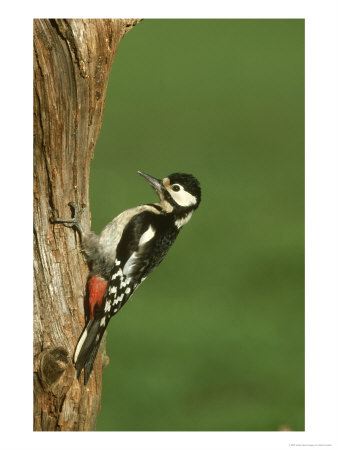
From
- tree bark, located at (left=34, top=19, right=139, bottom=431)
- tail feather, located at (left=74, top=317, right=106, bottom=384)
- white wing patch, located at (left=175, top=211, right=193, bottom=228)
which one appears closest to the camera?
tree bark, located at (left=34, top=19, right=139, bottom=431)

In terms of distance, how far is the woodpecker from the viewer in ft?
9.45

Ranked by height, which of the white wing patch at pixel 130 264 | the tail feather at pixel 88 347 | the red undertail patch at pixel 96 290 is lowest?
the tail feather at pixel 88 347

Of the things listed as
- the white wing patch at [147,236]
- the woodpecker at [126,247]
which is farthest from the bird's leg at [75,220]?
the white wing patch at [147,236]

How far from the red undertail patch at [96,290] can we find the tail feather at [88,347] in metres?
0.05

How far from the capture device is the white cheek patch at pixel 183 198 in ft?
10.1

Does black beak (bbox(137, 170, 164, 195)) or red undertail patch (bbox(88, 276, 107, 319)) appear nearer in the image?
red undertail patch (bbox(88, 276, 107, 319))

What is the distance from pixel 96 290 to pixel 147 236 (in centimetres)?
37

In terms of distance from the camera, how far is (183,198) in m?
3.09

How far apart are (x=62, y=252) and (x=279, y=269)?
2.00m

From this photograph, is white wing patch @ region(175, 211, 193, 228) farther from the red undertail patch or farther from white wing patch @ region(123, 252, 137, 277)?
the red undertail patch

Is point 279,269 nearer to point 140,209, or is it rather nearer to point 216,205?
point 216,205

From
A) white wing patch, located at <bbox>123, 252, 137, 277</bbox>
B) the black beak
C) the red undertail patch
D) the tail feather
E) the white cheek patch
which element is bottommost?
the tail feather

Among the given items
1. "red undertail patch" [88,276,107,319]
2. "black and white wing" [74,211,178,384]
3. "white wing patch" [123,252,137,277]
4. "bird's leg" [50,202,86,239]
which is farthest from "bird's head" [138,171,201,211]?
"red undertail patch" [88,276,107,319]

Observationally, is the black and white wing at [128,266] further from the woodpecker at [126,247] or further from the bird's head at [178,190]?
the bird's head at [178,190]
